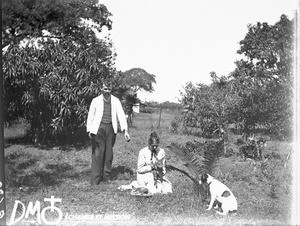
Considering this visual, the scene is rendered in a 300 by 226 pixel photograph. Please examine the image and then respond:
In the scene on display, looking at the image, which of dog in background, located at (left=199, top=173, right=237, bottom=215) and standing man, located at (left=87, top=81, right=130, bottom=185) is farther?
standing man, located at (left=87, top=81, right=130, bottom=185)

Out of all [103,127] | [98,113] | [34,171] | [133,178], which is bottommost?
[133,178]

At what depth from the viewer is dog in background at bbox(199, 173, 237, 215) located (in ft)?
17.2

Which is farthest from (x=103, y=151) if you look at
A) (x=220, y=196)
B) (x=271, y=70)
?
(x=271, y=70)

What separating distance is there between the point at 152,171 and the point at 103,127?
1216 mm

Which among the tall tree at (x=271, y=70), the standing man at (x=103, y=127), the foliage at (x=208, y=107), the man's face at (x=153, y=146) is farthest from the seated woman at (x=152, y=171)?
the tall tree at (x=271, y=70)

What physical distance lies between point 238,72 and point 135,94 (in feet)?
5.43

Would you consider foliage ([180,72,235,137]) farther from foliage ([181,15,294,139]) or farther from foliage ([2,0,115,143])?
foliage ([2,0,115,143])

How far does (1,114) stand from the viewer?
4.50 meters

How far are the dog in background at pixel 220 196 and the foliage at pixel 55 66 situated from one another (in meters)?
2.25

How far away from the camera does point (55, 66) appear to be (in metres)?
6.82

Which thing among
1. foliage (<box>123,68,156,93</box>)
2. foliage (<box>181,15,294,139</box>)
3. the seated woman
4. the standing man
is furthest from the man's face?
foliage (<box>181,15,294,139</box>)

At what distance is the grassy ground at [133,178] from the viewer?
516 centimetres

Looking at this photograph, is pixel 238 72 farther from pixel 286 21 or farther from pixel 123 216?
pixel 123 216

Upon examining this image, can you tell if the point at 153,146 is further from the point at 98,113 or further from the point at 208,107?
the point at 208,107
